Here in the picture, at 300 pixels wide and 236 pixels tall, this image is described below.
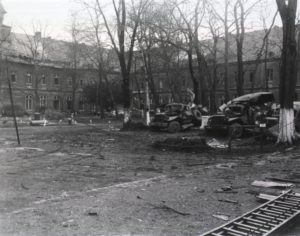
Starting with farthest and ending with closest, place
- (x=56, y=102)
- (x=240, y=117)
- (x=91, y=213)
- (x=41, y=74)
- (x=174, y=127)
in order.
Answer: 1. (x=56, y=102)
2. (x=41, y=74)
3. (x=174, y=127)
4. (x=240, y=117)
5. (x=91, y=213)

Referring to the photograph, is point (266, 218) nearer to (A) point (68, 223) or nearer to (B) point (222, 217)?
(B) point (222, 217)

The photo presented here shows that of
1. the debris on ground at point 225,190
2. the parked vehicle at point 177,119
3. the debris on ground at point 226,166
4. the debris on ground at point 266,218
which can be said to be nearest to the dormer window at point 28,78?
the parked vehicle at point 177,119

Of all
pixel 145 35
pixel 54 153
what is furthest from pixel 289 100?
pixel 145 35

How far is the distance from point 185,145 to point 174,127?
9638 millimetres

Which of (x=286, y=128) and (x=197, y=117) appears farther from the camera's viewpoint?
(x=197, y=117)

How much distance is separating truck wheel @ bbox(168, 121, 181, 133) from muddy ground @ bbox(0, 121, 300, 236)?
31.1ft

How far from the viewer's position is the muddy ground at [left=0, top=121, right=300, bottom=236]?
623cm

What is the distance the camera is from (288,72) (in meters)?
17.0

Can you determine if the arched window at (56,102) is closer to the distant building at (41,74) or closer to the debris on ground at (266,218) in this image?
the distant building at (41,74)

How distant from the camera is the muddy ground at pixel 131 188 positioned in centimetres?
623

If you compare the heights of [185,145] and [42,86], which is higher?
[42,86]

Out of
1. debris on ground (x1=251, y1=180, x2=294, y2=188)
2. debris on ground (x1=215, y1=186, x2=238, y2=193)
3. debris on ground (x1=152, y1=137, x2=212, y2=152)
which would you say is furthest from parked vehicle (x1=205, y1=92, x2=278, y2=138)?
debris on ground (x1=215, y1=186, x2=238, y2=193)

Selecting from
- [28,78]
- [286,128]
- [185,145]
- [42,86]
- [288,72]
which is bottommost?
[185,145]

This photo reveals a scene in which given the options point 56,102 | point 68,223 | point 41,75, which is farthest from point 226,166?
point 56,102
